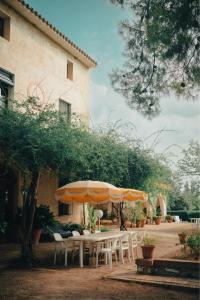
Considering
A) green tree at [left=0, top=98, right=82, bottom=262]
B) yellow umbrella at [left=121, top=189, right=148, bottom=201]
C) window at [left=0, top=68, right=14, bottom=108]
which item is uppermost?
window at [left=0, top=68, right=14, bottom=108]

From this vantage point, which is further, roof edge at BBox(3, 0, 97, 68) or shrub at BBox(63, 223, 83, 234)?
shrub at BBox(63, 223, 83, 234)

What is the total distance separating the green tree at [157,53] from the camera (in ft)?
20.0

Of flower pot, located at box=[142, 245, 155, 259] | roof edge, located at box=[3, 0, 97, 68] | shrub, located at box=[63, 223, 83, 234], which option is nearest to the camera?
flower pot, located at box=[142, 245, 155, 259]

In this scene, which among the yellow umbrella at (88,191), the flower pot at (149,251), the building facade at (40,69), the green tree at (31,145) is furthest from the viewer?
the building facade at (40,69)

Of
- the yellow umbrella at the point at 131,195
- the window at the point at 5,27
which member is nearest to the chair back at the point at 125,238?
the yellow umbrella at the point at 131,195

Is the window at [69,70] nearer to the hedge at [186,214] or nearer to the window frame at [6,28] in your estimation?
the window frame at [6,28]

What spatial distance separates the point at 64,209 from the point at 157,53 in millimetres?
11874

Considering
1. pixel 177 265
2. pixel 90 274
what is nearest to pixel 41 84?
pixel 90 274

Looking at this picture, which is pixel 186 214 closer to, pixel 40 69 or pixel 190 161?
pixel 190 161

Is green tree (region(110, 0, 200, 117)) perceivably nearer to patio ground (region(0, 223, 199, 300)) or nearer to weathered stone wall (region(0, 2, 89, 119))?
patio ground (region(0, 223, 199, 300))

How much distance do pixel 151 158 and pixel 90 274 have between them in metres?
8.52

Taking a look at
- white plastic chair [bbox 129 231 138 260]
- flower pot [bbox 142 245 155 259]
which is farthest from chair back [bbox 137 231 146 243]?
flower pot [bbox 142 245 155 259]

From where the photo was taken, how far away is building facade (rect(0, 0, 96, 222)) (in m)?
13.5

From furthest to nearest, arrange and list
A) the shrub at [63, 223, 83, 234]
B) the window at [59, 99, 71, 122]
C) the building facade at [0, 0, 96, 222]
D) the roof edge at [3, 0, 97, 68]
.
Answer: the window at [59, 99, 71, 122], the shrub at [63, 223, 83, 234], the roof edge at [3, 0, 97, 68], the building facade at [0, 0, 96, 222]
